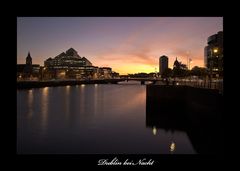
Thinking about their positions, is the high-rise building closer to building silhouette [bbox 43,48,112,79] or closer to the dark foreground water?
the dark foreground water

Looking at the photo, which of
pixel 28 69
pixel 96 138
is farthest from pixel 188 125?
pixel 28 69

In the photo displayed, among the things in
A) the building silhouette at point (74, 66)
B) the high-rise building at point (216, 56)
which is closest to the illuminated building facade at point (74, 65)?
the building silhouette at point (74, 66)

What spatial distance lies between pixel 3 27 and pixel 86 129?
1624cm

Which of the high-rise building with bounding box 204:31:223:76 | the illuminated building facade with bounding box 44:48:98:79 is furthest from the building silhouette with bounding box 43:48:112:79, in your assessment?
the high-rise building with bounding box 204:31:223:76

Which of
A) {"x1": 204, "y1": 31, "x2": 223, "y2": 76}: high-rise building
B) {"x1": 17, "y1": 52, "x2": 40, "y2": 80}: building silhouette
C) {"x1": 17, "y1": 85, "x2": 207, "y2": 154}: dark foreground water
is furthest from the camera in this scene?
{"x1": 17, "y1": 52, "x2": 40, "y2": 80}: building silhouette

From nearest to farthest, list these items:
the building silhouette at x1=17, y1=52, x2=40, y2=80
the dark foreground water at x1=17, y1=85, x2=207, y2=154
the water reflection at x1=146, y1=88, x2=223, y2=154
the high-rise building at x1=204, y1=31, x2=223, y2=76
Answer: the dark foreground water at x1=17, y1=85, x2=207, y2=154 < the water reflection at x1=146, y1=88, x2=223, y2=154 < the high-rise building at x1=204, y1=31, x2=223, y2=76 < the building silhouette at x1=17, y1=52, x2=40, y2=80

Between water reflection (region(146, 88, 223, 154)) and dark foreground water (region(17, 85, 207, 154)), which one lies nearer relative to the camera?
dark foreground water (region(17, 85, 207, 154))

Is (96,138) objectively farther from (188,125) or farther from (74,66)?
(74,66)

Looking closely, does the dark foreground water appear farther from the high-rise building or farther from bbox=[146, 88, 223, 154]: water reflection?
the high-rise building

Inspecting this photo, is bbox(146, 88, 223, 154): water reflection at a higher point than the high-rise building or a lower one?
lower

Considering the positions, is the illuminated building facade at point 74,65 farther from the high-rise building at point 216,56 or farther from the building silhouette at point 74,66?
the high-rise building at point 216,56

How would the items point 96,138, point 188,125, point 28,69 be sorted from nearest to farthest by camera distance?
1. point 96,138
2. point 188,125
3. point 28,69

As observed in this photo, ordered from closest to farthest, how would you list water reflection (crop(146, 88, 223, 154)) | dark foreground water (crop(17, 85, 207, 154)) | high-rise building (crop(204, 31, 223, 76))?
1. dark foreground water (crop(17, 85, 207, 154))
2. water reflection (crop(146, 88, 223, 154))
3. high-rise building (crop(204, 31, 223, 76))
